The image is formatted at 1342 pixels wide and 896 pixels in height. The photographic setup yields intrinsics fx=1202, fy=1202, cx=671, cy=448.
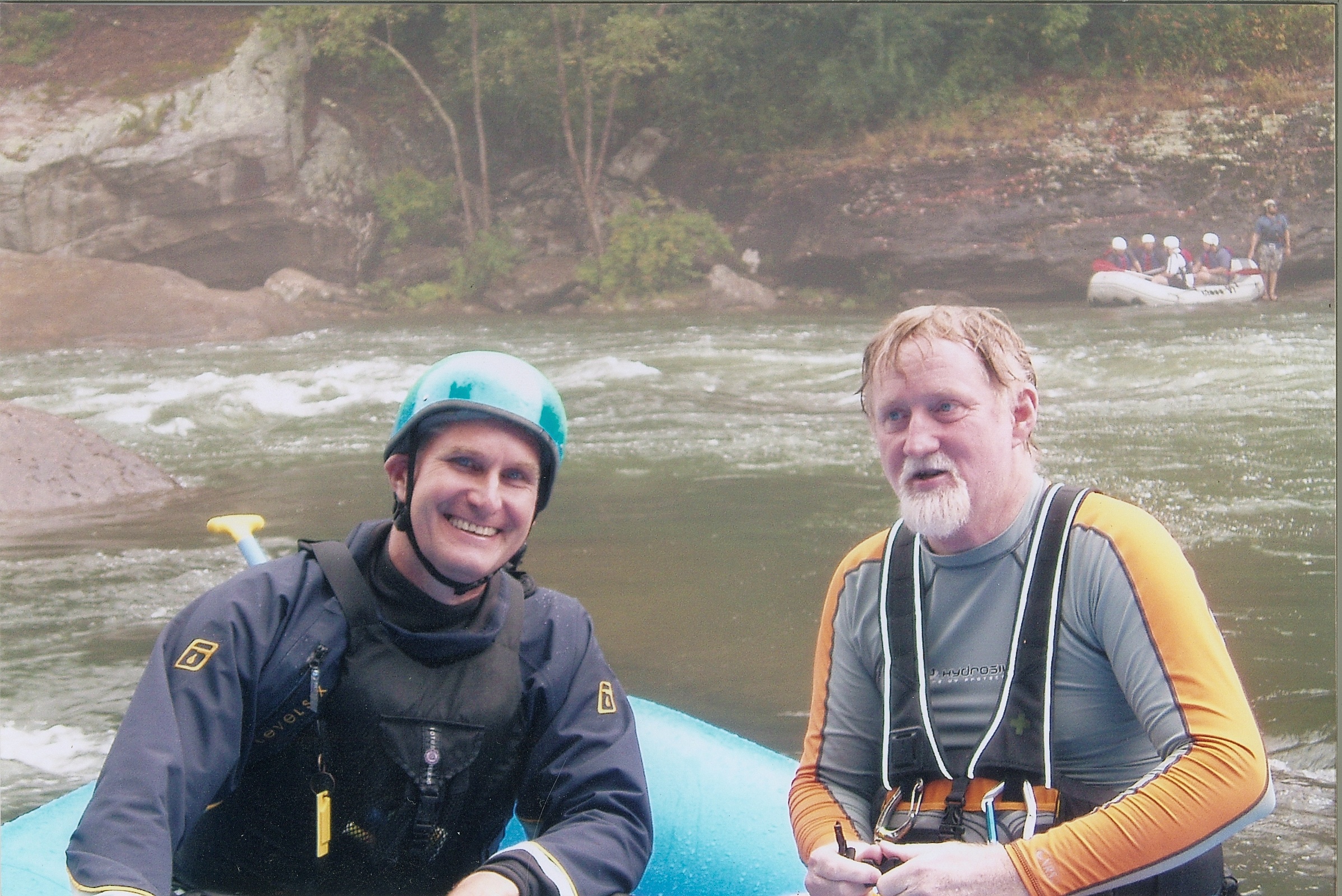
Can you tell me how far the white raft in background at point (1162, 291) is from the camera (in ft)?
24.5

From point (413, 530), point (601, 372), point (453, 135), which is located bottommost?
point (601, 372)

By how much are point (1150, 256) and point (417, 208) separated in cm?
515

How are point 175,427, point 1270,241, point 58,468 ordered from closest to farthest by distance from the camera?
1. point 58,468
2. point 1270,241
3. point 175,427

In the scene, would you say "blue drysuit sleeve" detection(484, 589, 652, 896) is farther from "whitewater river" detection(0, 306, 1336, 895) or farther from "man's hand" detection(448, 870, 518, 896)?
"whitewater river" detection(0, 306, 1336, 895)

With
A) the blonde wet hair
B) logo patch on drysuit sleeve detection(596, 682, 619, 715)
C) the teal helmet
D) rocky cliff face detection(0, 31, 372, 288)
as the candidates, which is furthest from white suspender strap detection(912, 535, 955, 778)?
rocky cliff face detection(0, 31, 372, 288)

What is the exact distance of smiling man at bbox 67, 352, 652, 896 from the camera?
4.53ft

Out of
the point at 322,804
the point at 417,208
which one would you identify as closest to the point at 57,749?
the point at 322,804

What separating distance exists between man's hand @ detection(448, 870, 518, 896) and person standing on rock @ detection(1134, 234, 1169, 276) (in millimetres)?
7968

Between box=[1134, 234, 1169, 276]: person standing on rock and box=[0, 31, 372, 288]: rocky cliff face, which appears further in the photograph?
box=[1134, 234, 1169, 276]: person standing on rock

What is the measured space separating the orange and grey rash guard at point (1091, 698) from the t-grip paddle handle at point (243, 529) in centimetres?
98

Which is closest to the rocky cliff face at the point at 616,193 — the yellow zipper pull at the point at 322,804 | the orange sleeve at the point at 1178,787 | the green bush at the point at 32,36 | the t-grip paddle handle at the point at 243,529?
the green bush at the point at 32,36

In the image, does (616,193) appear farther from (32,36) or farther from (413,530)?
(413,530)

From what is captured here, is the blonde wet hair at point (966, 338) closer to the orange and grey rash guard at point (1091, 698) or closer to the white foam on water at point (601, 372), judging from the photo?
the orange and grey rash guard at point (1091, 698)

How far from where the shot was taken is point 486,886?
1.31 metres
